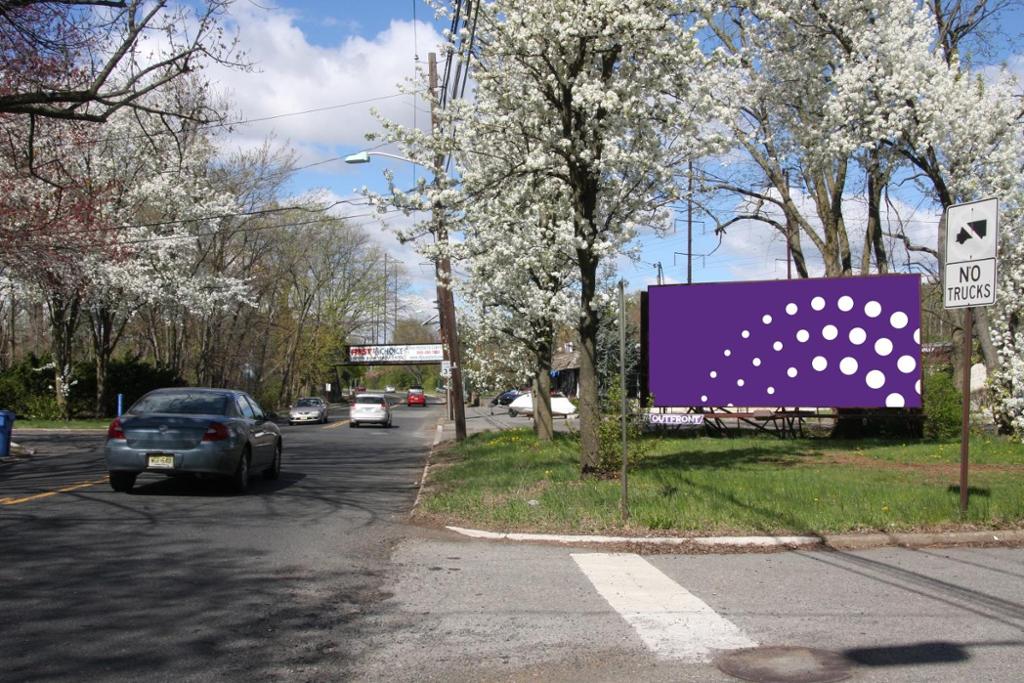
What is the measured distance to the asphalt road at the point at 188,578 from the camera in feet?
18.1

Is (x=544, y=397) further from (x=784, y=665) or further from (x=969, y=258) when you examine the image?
(x=784, y=665)

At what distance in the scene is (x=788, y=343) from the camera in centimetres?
2395

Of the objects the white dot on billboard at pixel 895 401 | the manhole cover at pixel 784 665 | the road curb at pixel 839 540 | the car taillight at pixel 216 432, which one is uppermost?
the white dot on billboard at pixel 895 401

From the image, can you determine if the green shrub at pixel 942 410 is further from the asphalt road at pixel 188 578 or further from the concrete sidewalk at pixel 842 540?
the asphalt road at pixel 188 578

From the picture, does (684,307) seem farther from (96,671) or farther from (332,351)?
(332,351)

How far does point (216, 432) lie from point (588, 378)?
212 inches

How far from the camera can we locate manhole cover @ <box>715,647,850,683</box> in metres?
5.20

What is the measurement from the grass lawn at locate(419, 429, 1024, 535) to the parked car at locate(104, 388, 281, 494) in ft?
9.37

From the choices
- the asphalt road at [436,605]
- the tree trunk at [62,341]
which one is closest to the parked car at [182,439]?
the asphalt road at [436,605]

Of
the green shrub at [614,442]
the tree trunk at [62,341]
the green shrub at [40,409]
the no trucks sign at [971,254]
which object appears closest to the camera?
the no trucks sign at [971,254]

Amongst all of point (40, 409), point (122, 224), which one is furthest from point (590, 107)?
point (40, 409)

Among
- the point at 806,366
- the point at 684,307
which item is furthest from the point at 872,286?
the point at 684,307

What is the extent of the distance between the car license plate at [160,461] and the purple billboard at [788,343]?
15.2 m

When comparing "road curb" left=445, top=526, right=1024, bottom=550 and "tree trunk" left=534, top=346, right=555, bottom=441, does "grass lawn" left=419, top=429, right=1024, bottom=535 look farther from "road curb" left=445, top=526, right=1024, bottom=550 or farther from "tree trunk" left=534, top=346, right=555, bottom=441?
"tree trunk" left=534, top=346, right=555, bottom=441
